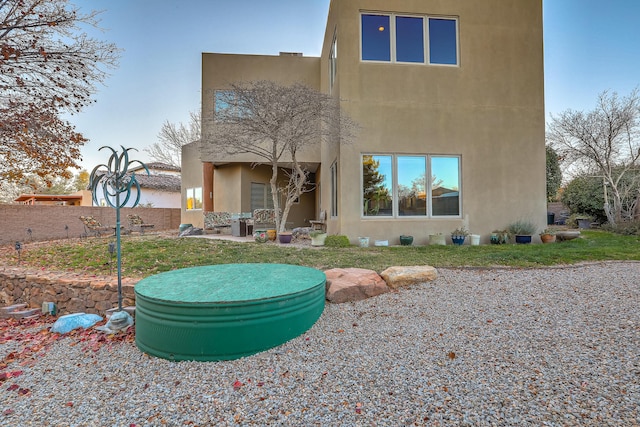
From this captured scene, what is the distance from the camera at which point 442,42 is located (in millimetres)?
8133

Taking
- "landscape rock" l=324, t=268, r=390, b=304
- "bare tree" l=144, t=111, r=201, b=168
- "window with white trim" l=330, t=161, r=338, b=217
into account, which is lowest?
"landscape rock" l=324, t=268, r=390, b=304

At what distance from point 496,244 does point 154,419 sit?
802cm

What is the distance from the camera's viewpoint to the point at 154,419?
1868mm

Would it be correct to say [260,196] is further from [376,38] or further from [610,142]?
[610,142]

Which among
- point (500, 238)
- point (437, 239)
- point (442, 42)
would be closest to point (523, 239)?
point (500, 238)

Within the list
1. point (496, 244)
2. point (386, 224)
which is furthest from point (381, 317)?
point (496, 244)

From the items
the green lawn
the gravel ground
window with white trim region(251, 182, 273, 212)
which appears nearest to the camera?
the gravel ground

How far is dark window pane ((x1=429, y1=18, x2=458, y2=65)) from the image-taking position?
8.07 meters

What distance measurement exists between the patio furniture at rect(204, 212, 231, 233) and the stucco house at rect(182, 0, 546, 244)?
18.8 ft

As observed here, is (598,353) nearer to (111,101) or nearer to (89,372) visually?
(89,372)

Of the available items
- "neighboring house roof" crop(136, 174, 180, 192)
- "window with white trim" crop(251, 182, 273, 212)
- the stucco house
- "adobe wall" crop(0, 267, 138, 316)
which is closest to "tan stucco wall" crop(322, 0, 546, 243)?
the stucco house

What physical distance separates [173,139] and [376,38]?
1734 cm

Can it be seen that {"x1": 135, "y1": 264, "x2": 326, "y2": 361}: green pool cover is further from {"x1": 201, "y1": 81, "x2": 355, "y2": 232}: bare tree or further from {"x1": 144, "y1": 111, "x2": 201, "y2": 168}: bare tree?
{"x1": 144, "y1": 111, "x2": 201, "y2": 168}: bare tree

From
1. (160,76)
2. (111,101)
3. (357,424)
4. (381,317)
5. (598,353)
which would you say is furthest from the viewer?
(160,76)
